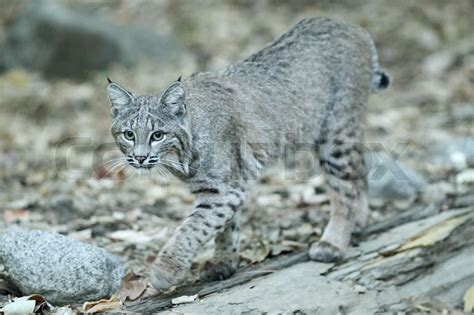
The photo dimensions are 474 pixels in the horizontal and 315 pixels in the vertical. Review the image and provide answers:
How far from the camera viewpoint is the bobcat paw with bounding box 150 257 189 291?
5.52m

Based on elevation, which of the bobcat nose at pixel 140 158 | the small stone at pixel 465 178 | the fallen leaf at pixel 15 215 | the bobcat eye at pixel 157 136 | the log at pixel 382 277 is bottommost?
the log at pixel 382 277

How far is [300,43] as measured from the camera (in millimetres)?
6891

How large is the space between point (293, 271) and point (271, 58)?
1978 millimetres

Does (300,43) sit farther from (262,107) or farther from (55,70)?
(55,70)

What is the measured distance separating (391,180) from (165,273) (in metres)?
3.53

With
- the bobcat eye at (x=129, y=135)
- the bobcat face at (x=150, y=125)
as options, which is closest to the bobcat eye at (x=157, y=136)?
the bobcat face at (x=150, y=125)

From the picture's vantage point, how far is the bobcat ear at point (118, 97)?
18.6 ft

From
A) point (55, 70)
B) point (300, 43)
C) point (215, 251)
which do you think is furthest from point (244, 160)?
point (55, 70)

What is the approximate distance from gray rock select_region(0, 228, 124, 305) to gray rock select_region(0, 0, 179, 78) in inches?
310

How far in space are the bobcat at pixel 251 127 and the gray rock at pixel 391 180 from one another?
97 cm

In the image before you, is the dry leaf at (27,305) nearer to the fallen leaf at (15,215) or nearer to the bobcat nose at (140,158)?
the bobcat nose at (140,158)

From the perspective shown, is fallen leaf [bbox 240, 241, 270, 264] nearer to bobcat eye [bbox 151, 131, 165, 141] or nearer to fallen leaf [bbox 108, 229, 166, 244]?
fallen leaf [bbox 108, 229, 166, 244]

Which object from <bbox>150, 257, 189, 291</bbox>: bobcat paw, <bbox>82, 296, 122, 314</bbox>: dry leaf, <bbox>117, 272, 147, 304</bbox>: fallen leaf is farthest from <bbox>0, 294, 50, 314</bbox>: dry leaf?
<bbox>150, 257, 189, 291</bbox>: bobcat paw

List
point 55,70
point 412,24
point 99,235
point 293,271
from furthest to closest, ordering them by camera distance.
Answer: point 412,24, point 55,70, point 99,235, point 293,271
